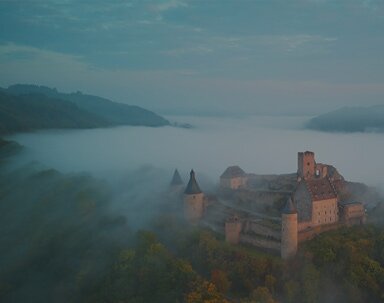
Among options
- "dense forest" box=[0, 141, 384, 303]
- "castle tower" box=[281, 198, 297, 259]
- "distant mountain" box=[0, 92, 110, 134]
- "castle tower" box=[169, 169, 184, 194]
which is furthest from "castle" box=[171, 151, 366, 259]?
"distant mountain" box=[0, 92, 110, 134]

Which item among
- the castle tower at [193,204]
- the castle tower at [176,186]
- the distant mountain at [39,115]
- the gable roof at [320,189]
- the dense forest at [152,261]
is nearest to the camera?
the dense forest at [152,261]

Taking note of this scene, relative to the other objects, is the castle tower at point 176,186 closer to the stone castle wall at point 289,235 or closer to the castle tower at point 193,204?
the castle tower at point 193,204

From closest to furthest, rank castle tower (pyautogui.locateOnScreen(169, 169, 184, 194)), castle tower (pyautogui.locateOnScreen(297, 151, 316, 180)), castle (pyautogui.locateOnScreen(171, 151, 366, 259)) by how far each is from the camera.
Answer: castle (pyautogui.locateOnScreen(171, 151, 366, 259)) → castle tower (pyautogui.locateOnScreen(297, 151, 316, 180)) → castle tower (pyautogui.locateOnScreen(169, 169, 184, 194))

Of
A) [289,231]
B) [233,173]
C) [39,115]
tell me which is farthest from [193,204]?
[39,115]

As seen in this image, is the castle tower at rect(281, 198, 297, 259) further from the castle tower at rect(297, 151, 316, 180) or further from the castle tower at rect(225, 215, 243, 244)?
the castle tower at rect(297, 151, 316, 180)

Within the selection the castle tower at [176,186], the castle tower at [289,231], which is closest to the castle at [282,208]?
the castle tower at [289,231]

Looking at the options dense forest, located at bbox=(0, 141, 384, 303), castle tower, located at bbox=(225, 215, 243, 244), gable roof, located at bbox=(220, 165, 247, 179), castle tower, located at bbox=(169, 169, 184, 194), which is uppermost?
gable roof, located at bbox=(220, 165, 247, 179)
